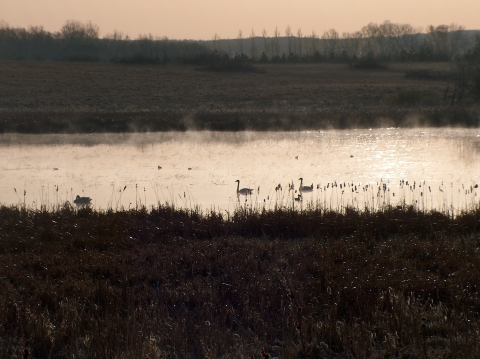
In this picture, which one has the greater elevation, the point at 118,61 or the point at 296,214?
the point at 118,61

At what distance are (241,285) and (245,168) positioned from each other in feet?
29.6

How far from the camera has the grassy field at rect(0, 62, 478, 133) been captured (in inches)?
922

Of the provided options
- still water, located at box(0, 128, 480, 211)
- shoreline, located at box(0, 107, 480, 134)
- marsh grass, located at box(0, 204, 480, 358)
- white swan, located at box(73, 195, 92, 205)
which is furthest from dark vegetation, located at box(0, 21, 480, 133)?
marsh grass, located at box(0, 204, 480, 358)

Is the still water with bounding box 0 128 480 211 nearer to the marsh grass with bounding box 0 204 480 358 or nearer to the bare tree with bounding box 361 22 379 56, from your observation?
the marsh grass with bounding box 0 204 480 358

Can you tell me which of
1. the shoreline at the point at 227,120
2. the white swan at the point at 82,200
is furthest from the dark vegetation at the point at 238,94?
the white swan at the point at 82,200

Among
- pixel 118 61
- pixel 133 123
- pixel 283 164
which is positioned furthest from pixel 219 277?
pixel 118 61

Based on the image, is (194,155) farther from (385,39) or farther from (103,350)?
(385,39)

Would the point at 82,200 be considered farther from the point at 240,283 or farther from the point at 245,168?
the point at 240,283

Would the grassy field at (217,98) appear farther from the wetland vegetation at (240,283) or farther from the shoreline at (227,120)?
the wetland vegetation at (240,283)

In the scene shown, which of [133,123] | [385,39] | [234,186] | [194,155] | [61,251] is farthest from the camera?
[385,39]

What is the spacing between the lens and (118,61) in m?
48.8

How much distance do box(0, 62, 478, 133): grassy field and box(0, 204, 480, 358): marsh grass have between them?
14.9m

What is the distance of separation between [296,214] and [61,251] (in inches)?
129

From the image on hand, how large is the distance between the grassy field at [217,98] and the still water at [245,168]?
2134 mm
